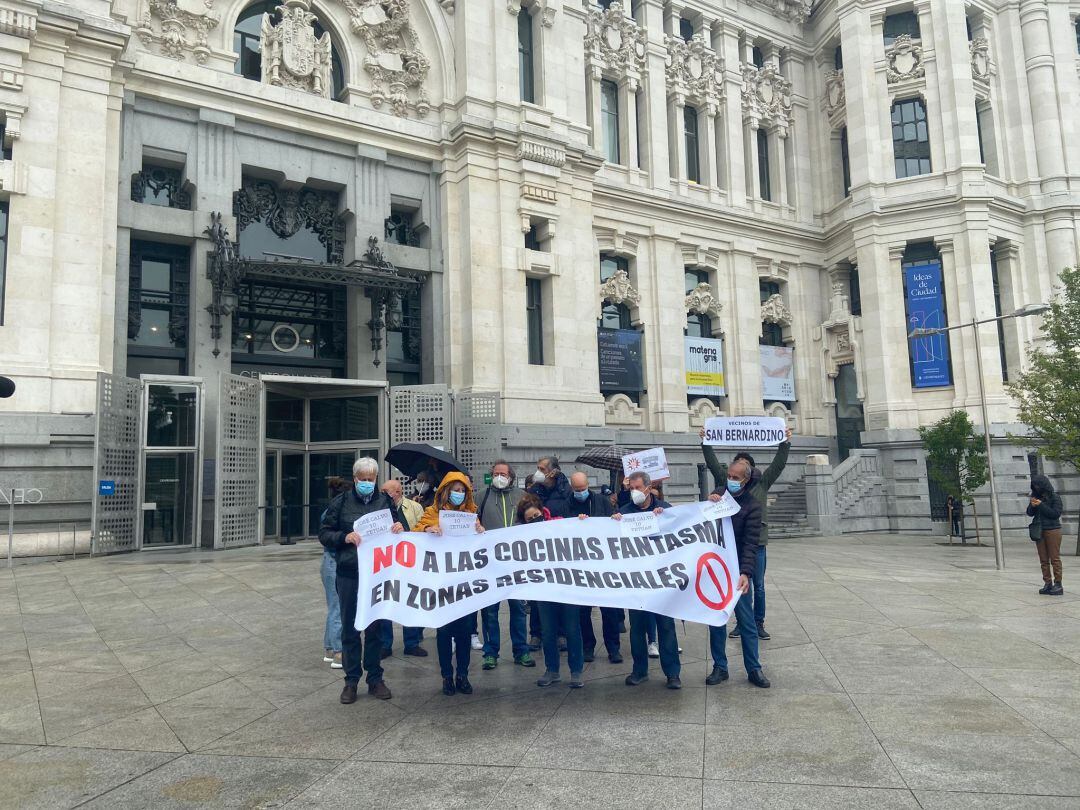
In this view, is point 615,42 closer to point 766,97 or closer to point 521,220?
point 766,97

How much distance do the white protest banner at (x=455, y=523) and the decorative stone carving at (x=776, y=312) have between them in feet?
90.3

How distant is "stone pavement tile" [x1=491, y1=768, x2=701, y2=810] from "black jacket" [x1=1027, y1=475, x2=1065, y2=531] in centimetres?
1057

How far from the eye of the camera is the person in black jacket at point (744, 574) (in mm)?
7230

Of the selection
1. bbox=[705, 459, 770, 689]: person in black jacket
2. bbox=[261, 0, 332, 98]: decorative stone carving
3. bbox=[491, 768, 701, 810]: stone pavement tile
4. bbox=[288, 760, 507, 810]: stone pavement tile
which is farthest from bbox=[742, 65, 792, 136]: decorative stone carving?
bbox=[288, 760, 507, 810]: stone pavement tile

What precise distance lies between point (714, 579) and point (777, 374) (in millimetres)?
26607

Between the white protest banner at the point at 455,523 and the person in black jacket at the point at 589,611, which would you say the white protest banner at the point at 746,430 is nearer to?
the person in black jacket at the point at 589,611

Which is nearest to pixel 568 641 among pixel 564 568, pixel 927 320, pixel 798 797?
pixel 564 568

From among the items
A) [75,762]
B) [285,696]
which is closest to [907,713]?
[285,696]

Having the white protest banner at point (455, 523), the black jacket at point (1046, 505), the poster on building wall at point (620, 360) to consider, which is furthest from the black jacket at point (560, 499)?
the poster on building wall at point (620, 360)

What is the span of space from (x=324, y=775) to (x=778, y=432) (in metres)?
9.33

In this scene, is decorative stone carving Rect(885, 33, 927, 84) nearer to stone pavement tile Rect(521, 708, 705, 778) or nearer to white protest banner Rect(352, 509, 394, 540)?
white protest banner Rect(352, 509, 394, 540)

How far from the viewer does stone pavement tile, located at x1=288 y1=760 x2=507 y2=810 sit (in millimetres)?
4691

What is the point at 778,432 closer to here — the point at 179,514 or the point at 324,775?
the point at 324,775

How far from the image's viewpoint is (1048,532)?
41.2ft
